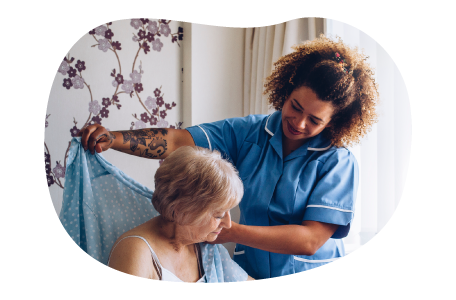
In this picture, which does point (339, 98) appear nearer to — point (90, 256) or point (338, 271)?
point (338, 271)

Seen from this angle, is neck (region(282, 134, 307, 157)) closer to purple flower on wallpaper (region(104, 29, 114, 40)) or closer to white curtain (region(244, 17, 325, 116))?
white curtain (region(244, 17, 325, 116))

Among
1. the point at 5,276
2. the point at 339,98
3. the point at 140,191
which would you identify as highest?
the point at 339,98

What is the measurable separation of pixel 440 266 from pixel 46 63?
5.61ft

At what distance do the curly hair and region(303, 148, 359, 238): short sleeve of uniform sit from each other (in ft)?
0.32

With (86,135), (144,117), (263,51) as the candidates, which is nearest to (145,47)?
(144,117)

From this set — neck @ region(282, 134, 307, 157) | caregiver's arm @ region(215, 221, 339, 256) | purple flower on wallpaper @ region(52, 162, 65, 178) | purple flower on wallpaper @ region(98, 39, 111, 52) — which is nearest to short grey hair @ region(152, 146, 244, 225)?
caregiver's arm @ region(215, 221, 339, 256)

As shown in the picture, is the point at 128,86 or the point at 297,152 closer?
the point at 297,152

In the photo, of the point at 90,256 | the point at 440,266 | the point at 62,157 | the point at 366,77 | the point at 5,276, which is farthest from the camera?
the point at 62,157

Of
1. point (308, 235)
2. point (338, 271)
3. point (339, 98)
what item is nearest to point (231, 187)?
point (308, 235)

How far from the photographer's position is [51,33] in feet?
3.72

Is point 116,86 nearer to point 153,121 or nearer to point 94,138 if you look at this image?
point 153,121

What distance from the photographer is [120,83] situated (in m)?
1.91

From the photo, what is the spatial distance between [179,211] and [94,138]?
37 cm

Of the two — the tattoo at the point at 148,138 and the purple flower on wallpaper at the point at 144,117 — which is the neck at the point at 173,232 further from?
the purple flower on wallpaper at the point at 144,117
